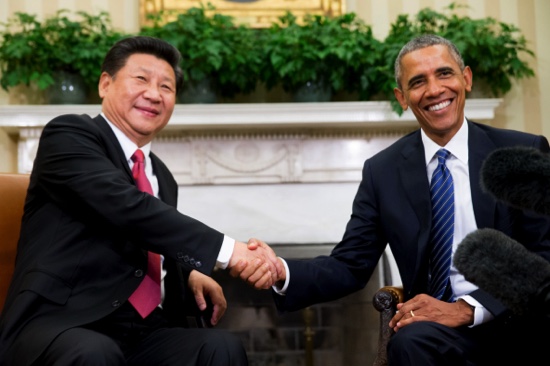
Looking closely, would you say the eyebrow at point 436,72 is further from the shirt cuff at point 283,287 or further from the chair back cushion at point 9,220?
the chair back cushion at point 9,220

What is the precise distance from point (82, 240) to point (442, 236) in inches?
42.0

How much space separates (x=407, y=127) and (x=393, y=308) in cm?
174

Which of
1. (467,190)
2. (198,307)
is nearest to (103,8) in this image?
(198,307)

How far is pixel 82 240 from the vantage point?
1.93 metres

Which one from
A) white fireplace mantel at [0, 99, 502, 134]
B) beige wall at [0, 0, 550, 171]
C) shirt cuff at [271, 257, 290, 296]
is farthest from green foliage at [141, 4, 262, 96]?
shirt cuff at [271, 257, 290, 296]

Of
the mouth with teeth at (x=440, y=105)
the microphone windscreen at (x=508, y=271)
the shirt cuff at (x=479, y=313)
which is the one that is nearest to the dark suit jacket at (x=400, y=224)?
the mouth with teeth at (x=440, y=105)

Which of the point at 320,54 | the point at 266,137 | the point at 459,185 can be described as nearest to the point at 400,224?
the point at 459,185

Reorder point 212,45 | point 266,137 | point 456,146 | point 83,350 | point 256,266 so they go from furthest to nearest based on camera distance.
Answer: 1. point 266,137
2. point 212,45
3. point 456,146
4. point 256,266
5. point 83,350

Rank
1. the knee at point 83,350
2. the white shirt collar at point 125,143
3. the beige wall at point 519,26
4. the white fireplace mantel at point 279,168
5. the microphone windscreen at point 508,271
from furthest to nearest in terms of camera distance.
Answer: the beige wall at point 519,26, the white fireplace mantel at point 279,168, the white shirt collar at point 125,143, the knee at point 83,350, the microphone windscreen at point 508,271

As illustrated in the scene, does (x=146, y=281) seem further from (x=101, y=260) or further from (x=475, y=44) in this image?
(x=475, y=44)

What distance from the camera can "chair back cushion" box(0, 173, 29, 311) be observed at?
2252 millimetres

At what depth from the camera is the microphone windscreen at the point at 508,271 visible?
68 cm

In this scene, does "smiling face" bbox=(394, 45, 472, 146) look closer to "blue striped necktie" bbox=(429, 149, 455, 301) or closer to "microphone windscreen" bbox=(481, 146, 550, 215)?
"blue striped necktie" bbox=(429, 149, 455, 301)

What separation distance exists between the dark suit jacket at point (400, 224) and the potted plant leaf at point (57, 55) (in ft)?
5.57
